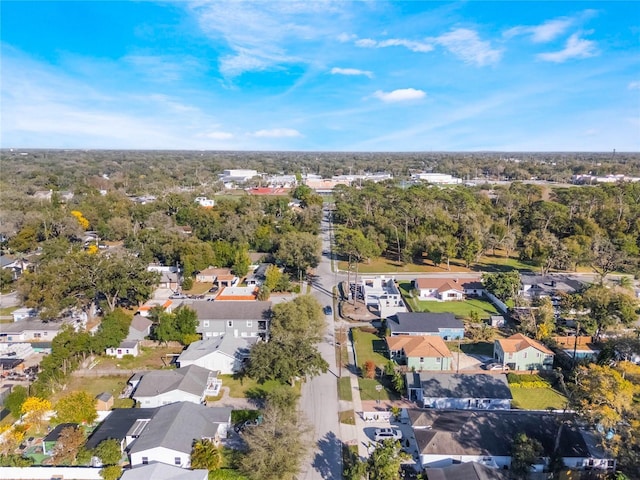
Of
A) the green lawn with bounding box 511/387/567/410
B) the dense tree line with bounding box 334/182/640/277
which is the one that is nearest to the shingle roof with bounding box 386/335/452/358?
the green lawn with bounding box 511/387/567/410

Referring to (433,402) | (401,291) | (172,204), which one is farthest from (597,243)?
(172,204)

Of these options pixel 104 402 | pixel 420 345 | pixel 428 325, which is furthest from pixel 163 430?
pixel 428 325

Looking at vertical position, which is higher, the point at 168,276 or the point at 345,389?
the point at 168,276

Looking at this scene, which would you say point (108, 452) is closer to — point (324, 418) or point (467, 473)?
point (324, 418)

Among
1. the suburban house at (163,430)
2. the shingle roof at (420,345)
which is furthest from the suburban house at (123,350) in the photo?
the shingle roof at (420,345)

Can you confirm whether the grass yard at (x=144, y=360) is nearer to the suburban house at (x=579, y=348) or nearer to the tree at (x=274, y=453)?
the tree at (x=274, y=453)
